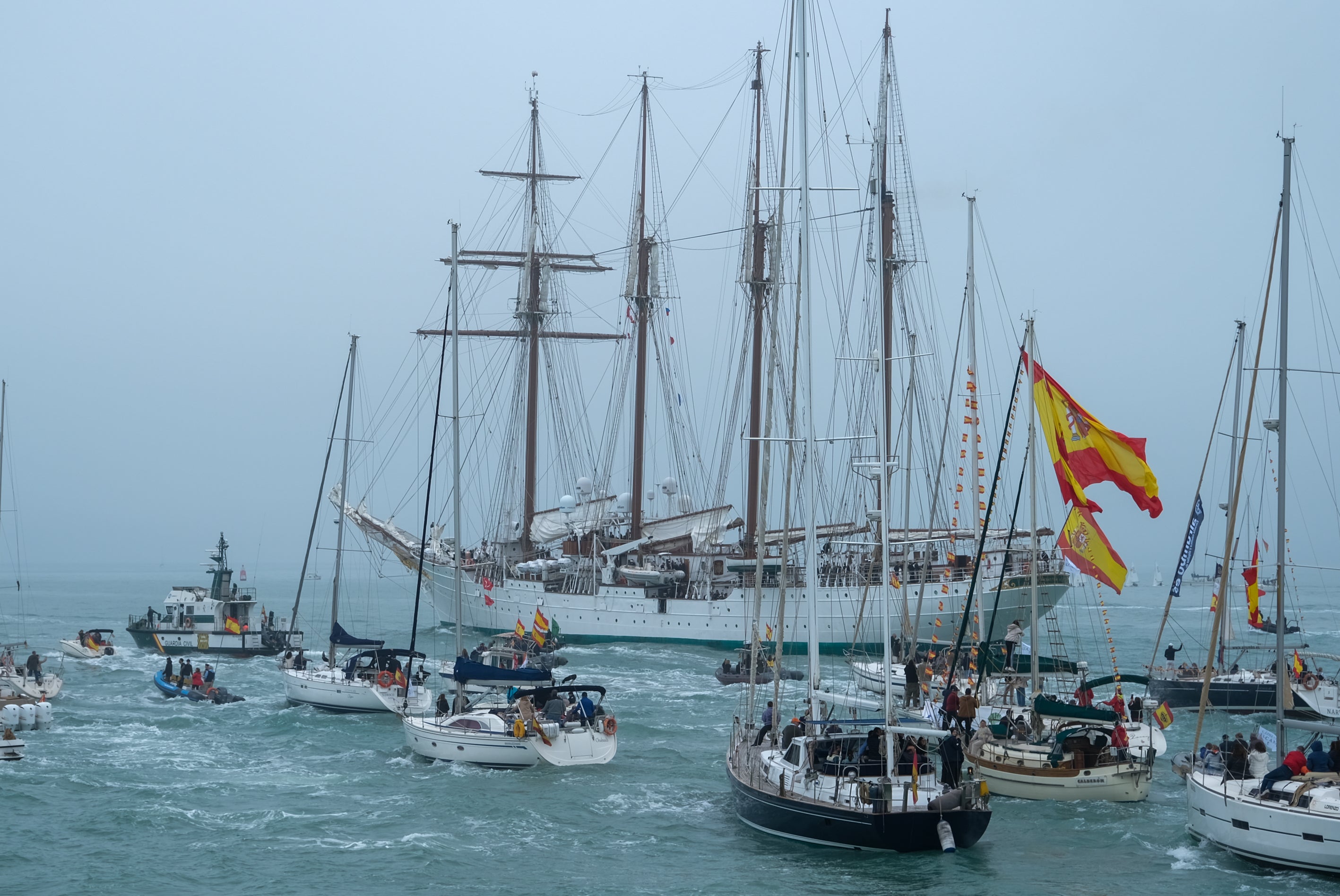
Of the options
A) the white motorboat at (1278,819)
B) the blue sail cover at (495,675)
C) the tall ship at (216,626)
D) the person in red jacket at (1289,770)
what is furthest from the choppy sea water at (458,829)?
the tall ship at (216,626)

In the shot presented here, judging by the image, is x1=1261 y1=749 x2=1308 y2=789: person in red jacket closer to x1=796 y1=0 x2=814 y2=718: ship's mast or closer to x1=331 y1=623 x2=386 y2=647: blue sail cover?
x1=796 y1=0 x2=814 y2=718: ship's mast

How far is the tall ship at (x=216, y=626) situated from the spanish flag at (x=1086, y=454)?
43.2 meters

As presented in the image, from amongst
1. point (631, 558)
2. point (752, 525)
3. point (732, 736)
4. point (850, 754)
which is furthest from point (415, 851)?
point (631, 558)

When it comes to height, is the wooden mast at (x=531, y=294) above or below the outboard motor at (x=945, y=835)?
above

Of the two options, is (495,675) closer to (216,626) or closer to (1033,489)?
(1033,489)

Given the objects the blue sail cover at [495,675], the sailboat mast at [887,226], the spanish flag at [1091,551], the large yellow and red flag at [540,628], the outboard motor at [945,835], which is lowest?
the outboard motor at [945,835]

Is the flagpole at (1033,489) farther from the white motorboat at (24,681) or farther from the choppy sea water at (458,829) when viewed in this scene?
the white motorboat at (24,681)

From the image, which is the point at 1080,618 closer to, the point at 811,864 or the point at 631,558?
the point at 631,558

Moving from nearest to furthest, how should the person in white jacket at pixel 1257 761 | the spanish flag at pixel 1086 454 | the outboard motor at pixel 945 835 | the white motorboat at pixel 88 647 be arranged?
1. the outboard motor at pixel 945 835
2. the person in white jacket at pixel 1257 761
3. the spanish flag at pixel 1086 454
4. the white motorboat at pixel 88 647

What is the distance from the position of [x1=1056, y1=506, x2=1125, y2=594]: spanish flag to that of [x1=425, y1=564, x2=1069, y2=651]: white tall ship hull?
31.2 metres

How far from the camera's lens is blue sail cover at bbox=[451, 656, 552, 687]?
34844mm


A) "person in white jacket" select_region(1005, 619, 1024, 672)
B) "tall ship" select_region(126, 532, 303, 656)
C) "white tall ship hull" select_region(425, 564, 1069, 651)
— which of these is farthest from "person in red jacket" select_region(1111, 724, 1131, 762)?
"tall ship" select_region(126, 532, 303, 656)

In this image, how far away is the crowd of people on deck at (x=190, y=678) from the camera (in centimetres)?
4744

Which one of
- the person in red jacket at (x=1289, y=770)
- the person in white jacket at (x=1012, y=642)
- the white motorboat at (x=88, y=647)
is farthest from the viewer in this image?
the white motorboat at (x=88, y=647)
